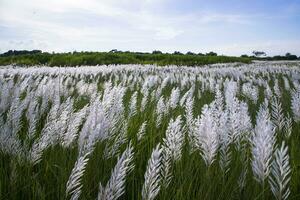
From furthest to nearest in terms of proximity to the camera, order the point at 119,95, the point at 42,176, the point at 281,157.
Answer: the point at 119,95, the point at 42,176, the point at 281,157

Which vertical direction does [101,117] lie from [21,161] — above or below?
above

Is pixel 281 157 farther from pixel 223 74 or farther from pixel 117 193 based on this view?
pixel 223 74

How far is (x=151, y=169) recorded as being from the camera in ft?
3.34

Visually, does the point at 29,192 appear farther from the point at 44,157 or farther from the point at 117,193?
the point at 117,193

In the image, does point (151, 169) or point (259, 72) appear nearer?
point (151, 169)

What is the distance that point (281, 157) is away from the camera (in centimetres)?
109

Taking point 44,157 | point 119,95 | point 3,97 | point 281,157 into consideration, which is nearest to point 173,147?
point 281,157

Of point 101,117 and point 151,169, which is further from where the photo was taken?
point 101,117

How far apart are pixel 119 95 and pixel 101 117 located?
0.86 m

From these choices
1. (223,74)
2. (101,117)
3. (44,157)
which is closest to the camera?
(101,117)

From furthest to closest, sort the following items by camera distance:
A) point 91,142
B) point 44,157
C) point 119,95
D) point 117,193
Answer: point 119,95 < point 44,157 < point 91,142 < point 117,193

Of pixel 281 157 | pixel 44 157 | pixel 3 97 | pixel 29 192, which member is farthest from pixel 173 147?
pixel 3 97

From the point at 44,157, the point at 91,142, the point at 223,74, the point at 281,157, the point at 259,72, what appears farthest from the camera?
the point at 259,72

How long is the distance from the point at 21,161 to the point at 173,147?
2.58 feet
